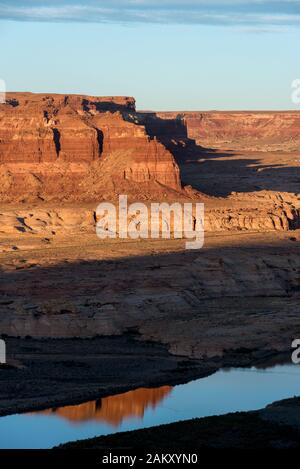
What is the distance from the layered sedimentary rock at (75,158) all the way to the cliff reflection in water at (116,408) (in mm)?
41398

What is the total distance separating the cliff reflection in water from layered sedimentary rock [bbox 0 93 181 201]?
136 feet

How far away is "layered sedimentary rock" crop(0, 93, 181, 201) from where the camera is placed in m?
95.1

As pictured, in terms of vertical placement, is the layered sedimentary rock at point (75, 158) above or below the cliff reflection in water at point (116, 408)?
above

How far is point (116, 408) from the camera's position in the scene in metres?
50.8

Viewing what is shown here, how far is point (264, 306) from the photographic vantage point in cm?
6675

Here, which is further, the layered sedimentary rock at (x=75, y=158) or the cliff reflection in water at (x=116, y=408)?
the layered sedimentary rock at (x=75, y=158)

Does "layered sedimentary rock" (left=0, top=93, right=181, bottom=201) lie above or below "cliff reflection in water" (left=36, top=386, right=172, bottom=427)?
above

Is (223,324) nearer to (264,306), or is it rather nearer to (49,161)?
(264,306)

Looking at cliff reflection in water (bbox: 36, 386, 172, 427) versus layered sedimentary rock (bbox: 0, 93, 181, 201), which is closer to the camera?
cliff reflection in water (bbox: 36, 386, 172, 427)

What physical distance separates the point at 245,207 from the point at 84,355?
39.2m

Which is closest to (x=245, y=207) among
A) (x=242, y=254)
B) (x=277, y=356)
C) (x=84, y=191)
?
(x=84, y=191)

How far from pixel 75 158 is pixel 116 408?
47483mm

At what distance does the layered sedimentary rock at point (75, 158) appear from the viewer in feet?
312

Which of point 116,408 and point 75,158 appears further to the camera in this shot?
point 75,158
